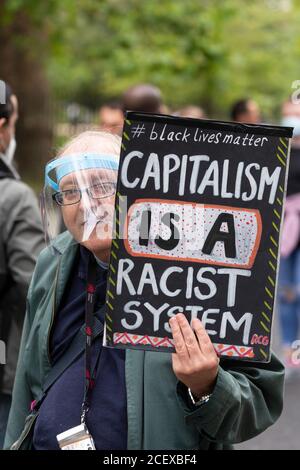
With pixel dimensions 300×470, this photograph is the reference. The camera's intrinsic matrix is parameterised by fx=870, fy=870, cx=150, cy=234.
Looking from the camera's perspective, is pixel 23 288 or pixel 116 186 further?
pixel 23 288

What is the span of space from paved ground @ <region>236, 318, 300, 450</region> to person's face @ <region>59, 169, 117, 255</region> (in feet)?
10.2

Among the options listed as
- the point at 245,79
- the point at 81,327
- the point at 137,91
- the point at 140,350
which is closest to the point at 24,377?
the point at 81,327

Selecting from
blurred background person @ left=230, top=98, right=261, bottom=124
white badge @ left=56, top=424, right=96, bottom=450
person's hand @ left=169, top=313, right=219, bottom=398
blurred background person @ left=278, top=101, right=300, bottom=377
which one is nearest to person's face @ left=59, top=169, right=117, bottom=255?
person's hand @ left=169, top=313, right=219, bottom=398

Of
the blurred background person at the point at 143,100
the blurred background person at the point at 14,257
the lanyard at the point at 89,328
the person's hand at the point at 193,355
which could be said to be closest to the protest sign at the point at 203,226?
the person's hand at the point at 193,355

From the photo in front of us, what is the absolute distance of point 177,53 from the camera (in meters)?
12.7

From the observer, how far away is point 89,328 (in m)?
2.39

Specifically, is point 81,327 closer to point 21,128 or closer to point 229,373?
point 229,373

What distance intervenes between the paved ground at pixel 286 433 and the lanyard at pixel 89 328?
118 inches

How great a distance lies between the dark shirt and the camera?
2.31 m

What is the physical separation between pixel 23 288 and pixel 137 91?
2480 millimetres

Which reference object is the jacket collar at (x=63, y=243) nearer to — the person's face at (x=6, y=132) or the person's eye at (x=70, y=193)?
the person's eye at (x=70, y=193)

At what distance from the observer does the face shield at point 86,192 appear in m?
2.37

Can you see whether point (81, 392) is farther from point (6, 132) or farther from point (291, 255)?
point (291, 255)

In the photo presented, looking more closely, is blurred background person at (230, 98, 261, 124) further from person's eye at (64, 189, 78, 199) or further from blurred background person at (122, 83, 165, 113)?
person's eye at (64, 189, 78, 199)
